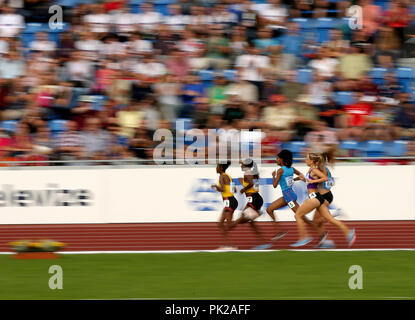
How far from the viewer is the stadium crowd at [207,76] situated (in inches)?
696

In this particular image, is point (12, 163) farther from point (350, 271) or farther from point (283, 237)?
point (350, 271)

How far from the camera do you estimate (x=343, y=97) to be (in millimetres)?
18031

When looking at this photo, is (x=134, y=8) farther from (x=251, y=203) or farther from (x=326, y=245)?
(x=326, y=245)

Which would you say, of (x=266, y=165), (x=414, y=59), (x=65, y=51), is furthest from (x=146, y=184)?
(x=414, y=59)

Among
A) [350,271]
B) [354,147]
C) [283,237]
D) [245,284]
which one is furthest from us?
[354,147]

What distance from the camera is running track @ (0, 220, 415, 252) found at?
50.5ft

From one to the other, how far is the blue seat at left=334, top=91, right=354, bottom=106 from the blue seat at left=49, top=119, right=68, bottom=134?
17.1 ft

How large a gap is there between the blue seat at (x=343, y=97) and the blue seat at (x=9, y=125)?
20.4 feet

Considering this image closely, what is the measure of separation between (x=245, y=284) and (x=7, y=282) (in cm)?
293

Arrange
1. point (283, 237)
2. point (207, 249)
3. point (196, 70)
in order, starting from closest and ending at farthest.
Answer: point (207, 249) → point (283, 237) → point (196, 70)

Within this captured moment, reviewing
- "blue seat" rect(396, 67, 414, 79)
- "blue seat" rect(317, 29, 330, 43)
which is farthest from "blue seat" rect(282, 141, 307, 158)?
"blue seat" rect(317, 29, 330, 43)

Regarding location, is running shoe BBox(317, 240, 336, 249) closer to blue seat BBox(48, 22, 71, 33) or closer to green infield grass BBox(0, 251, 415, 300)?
green infield grass BBox(0, 251, 415, 300)

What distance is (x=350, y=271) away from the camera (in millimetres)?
11953

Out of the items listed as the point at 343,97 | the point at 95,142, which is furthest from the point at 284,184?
the point at 95,142
